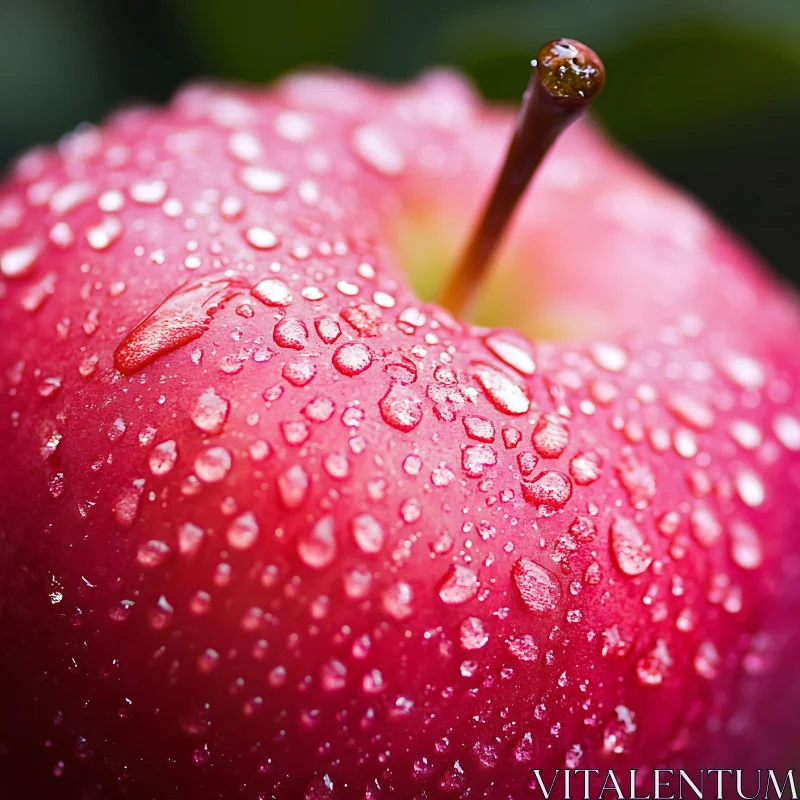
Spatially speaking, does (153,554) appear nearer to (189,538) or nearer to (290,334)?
(189,538)

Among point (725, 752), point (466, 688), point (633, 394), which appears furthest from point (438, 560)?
point (725, 752)

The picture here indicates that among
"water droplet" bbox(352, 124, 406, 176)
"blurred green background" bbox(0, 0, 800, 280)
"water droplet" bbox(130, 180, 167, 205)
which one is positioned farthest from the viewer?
"blurred green background" bbox(0, 0, 800, 280)

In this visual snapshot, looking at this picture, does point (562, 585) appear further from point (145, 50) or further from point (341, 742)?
point (145, 50)

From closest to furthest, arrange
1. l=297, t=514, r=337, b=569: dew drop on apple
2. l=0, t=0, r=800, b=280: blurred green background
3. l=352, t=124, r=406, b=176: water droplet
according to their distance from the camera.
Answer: l=297, t=514, r=337, b=569: dew drop on apple → l=352, t=124, r=406, b=176: water droplet → l=0, t=0, r=800, b=280: blurred green background

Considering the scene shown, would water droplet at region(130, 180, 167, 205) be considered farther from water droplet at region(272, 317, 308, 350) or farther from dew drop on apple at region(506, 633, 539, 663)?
dew drop on apple at region(506, 633, 539, 663)

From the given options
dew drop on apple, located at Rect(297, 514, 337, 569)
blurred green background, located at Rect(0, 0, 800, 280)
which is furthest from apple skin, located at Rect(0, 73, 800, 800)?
blurred green background, located at Rect(0, 0, 800, 280)

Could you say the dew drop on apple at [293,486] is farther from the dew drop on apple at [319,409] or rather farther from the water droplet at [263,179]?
the water droplet at [263,179]
